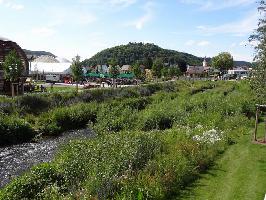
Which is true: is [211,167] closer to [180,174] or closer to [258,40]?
[180,174]

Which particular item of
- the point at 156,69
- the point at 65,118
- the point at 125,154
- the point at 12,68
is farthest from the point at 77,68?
the point at 125,154

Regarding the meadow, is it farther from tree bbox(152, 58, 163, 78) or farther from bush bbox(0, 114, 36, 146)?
tree bbox(152, 58, 163, 78)

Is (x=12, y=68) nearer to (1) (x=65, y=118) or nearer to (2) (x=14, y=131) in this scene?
(1) (x=65, y=118)

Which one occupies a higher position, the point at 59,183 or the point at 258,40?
the point at 258,40

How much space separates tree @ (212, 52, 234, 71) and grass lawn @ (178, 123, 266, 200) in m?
130

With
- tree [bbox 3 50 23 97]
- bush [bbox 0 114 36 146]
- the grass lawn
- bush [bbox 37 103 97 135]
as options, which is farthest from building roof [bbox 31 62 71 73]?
the grass lawn

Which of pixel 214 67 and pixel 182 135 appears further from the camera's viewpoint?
pixel 214 67

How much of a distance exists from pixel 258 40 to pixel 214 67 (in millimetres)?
132230

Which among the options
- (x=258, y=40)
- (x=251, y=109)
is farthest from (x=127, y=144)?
(x=251, y=109)

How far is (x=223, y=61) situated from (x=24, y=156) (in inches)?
5192

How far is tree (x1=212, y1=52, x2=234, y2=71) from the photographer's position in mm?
149625

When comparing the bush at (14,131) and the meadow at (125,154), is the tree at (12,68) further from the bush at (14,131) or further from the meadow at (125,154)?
the bush at (14,131)

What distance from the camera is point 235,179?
1742 cm

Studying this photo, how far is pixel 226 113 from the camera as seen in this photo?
34875mm
